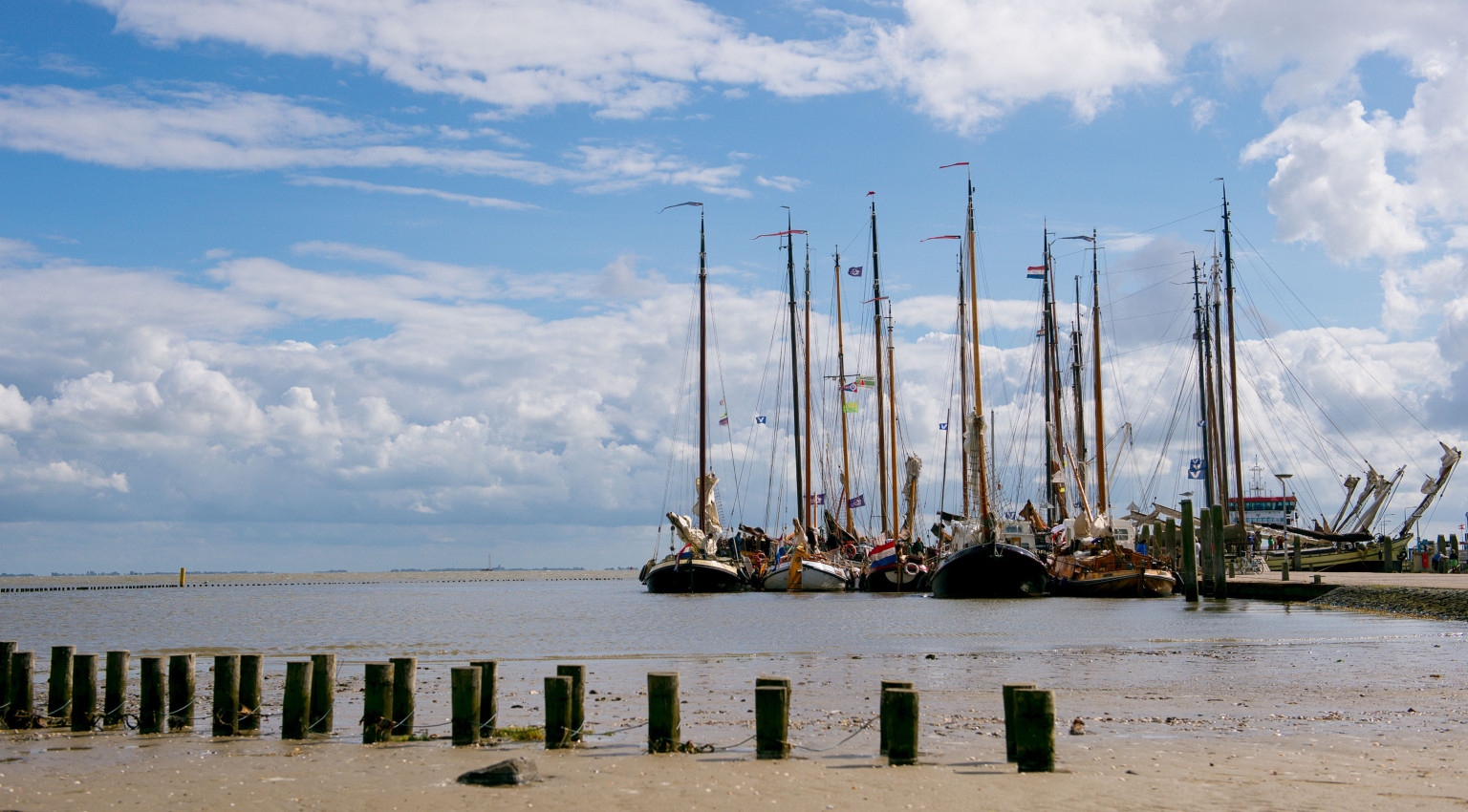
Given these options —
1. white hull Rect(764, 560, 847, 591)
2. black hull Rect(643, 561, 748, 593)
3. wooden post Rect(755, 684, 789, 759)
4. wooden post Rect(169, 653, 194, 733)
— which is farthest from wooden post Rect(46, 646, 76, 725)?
black hull Rect(643, 561, 748, 593)

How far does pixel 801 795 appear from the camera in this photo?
440 inches

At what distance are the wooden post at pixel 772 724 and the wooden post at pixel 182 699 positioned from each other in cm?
799

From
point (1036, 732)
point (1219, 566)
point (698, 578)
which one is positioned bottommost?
point (698, 578)

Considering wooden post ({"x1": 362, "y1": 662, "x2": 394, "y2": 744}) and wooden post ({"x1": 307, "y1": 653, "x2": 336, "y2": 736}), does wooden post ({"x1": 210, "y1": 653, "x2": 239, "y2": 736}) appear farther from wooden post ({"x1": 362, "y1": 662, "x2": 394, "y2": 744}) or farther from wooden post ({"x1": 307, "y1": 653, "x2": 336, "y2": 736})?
wooden post ({"x1": 362, "y1": 662, "x2": 394, "y2": 744})

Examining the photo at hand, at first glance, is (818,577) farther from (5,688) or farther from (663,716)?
(663,716)

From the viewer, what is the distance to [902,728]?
485 inches

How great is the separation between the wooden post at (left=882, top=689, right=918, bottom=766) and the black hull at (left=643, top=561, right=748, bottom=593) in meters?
55.9

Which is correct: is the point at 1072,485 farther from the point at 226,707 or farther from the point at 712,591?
the point at 226,707

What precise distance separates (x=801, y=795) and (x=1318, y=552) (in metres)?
62.9

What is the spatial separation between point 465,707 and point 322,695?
2260mm

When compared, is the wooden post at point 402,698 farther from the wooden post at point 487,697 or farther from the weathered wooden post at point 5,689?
the weathered wooden post at point 5,689

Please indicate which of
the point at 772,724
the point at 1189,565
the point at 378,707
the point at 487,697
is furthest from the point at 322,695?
the point at 1189,565

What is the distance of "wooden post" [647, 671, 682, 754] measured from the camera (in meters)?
13.2

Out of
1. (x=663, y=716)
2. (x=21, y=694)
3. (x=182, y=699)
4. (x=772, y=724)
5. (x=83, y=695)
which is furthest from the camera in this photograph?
(x=21, y=694)
